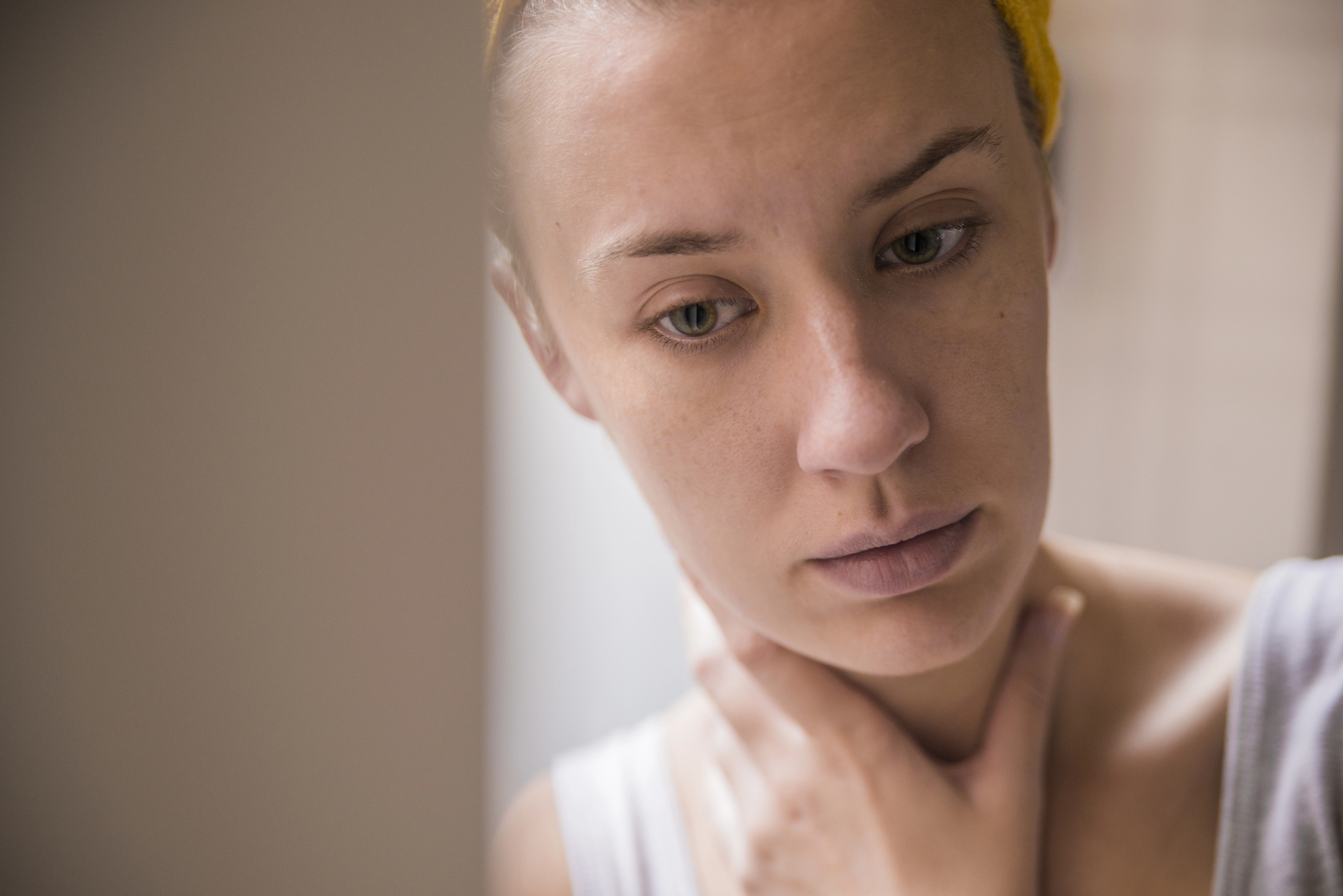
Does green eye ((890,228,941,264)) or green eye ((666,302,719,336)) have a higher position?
green eye ((890,228,941,264))

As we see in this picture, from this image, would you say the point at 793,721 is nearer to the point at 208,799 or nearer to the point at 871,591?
the point at 871,591

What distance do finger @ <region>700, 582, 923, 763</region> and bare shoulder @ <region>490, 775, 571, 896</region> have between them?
40cm

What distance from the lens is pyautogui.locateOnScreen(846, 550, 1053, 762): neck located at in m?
0.92

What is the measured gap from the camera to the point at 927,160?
2.09ft

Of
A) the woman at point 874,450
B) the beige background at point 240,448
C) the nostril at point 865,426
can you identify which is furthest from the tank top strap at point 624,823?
the beige background at point 240,448

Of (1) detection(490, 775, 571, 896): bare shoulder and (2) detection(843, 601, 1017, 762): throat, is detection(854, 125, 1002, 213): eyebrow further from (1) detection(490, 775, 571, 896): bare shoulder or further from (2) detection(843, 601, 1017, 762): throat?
(1) detection(490, 775, 571, 896): bare shoulder

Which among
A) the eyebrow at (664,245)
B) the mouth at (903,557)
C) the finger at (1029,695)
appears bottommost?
the finger at (1029,695)

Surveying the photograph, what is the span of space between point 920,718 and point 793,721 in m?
0.13

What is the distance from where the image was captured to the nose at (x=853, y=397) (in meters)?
0.62

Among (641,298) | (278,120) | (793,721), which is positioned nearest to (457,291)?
(278,120)

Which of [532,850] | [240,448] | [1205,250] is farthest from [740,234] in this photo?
[1205,250]

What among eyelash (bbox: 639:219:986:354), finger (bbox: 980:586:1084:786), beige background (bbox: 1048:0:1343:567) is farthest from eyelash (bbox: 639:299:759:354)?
beige background (bbox: 1048:0:1343:567)

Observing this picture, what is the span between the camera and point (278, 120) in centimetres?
25

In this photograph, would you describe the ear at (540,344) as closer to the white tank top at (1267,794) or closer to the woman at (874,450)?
the woman at (874,450)
